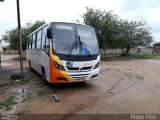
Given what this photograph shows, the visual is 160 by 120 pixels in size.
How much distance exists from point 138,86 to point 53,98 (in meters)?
4.16

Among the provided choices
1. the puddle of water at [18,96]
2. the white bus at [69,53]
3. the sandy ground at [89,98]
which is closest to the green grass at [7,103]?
the puddle of water at [18,96]

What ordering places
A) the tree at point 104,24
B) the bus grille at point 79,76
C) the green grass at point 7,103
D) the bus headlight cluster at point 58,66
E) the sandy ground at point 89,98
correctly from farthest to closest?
the tree at point 104,24 < the bus grille at point 79,76 < the bus headlight cluster at point 58,66 < the green grass at point 7,103 < the sandy ground at point 89,98

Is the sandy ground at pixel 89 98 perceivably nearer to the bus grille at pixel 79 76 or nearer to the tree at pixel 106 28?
the bus grille at pixel 79 76

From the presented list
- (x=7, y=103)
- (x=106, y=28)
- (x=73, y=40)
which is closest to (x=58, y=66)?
(x=73, y=40)

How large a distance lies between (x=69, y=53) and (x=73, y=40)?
0.67 metres

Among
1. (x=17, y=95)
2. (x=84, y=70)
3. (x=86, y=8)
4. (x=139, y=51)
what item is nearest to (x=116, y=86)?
(x=84, y=70)

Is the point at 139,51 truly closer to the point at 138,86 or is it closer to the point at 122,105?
the point at 138,86

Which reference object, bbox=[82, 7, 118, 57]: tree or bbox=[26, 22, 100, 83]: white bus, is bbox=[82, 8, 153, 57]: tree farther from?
bbox=[26, 22, 100, 83]: white bus

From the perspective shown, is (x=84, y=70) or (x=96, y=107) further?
(x=84, y=70)

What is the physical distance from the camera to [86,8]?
104ft

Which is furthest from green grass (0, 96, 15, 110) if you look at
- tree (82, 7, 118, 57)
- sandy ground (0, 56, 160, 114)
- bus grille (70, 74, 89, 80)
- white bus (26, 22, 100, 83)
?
tree (82, 7, 118, 57)

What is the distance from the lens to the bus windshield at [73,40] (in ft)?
30.4

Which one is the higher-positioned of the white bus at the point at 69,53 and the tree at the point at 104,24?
the tree at the point at 104,24

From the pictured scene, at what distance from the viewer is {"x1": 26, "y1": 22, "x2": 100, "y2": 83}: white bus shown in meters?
9.01
